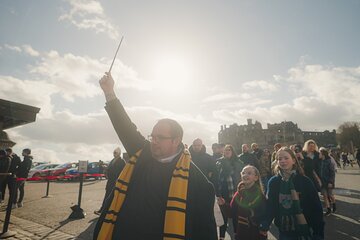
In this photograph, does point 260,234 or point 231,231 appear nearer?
Result: point 260,234

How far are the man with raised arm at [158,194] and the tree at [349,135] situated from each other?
259 ft

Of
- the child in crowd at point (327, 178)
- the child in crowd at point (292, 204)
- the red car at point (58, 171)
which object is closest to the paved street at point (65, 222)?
the child in crowd at point (327, 178)

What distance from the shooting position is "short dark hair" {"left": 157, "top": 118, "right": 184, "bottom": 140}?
2.50 m

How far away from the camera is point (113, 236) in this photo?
214 cm

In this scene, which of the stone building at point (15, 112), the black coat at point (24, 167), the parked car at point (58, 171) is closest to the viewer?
the stone building at point (15, 112)

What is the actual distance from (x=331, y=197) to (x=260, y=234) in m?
5.63

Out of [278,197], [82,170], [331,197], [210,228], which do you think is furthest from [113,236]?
[331,197]

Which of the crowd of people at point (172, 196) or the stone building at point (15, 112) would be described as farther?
the stone building at point (15, 112)

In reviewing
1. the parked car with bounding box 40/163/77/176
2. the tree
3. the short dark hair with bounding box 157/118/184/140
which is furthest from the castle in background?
the short dark hair with bounding box 157/118/184/140

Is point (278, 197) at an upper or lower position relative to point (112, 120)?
lower

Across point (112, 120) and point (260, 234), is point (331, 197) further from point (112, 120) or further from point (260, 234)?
point (112, 120)

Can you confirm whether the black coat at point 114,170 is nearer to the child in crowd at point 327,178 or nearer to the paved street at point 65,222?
the paved street at point 65,222

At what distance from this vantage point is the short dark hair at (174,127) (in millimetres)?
2496

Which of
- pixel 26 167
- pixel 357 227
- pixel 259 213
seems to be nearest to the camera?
pixel 259 213
